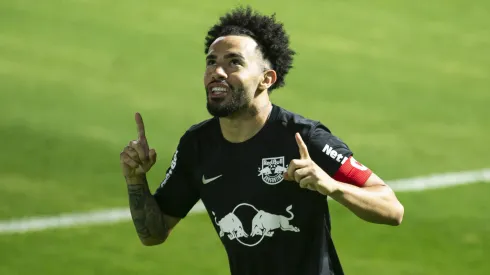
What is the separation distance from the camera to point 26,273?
11719 millimetres

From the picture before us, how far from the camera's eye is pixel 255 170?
834 cm

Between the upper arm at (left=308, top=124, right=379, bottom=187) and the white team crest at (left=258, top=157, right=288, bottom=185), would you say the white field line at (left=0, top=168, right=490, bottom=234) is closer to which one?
the white team crest at (left=258, top=157, right=288, bottom=185)

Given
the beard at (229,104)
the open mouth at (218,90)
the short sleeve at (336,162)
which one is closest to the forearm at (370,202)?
the short sleeve at (336,162)

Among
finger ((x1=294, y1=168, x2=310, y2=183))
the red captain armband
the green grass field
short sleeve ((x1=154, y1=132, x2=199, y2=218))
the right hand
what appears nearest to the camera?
finger ((x1=294, y1=168, x2=310, y2=183))

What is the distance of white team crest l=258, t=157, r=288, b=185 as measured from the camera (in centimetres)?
825

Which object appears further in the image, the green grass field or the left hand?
the green grass field

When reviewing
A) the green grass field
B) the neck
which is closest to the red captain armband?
the neck

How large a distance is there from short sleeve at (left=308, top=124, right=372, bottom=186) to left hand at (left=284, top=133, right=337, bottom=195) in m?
0.46

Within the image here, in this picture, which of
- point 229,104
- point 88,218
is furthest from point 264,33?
point 88,218

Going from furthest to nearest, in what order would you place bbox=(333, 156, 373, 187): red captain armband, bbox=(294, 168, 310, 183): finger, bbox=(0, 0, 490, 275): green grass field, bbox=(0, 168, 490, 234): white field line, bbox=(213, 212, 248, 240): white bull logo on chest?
bbox=(0, 168, 490, 234): white field line, bbox=(0, 0, 490, 275): green grass field, bbox=(213, 212, 248, 240): white bull logo on chest, bbox=(333, 156, 373, 187): red captain armband, bbox=(294, 168, 310, 183): finger

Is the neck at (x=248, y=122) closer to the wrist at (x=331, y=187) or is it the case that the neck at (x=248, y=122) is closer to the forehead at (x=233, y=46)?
the forehead at (x=233, y=46)

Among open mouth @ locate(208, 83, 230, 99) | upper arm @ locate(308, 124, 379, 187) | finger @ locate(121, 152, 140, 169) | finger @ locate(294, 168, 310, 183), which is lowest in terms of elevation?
finger @ locate(294, 168, 310, 183)

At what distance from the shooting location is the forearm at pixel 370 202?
7727 mm

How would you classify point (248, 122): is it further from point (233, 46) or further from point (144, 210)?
point (144, 210)
